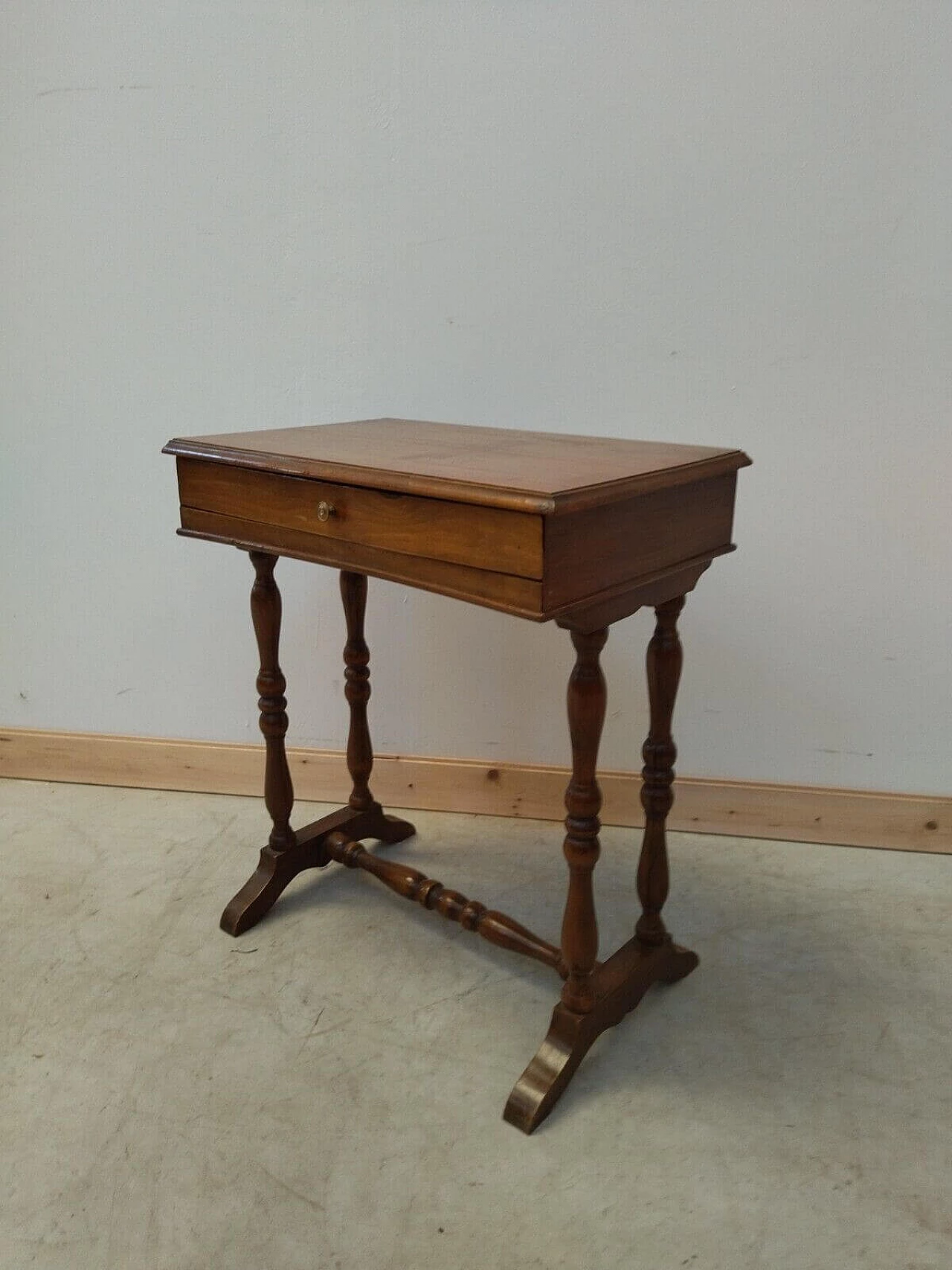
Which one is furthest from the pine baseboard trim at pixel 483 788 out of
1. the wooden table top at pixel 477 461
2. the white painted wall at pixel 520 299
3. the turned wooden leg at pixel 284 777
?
the wooden table top at pixel 477 461

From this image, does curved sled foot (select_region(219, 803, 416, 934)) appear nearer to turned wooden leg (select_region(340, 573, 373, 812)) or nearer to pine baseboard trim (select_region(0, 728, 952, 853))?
turned wooden leg (select_region(340, 573, 373, 812))

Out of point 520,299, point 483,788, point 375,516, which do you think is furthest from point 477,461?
point 483,788

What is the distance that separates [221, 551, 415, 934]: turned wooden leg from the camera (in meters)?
2.28

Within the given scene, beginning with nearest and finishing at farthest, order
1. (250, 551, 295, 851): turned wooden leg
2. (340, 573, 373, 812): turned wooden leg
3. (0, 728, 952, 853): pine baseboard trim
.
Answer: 1. (250, 551, 295, 851): turned wooden leg
2. (340, 573, 373, 812): turned wooden leg
3. (0, 728, 952, 853): pine baseboard trim

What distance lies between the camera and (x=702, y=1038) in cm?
200

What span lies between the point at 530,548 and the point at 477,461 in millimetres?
333

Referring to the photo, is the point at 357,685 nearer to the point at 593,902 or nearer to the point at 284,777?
the point at 284,777

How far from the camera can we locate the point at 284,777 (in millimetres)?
2420

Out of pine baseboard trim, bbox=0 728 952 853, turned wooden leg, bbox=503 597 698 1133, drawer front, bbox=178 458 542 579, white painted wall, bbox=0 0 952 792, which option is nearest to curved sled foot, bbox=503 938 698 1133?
turned wooden leg, bbox=503 597 698 1133

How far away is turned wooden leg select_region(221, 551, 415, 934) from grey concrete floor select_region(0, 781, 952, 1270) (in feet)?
0.26

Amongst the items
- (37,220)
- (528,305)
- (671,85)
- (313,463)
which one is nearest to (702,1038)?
(313,463)

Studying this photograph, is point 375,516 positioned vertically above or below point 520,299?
below

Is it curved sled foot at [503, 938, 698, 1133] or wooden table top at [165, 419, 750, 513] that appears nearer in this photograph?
wooden table top at [165, 419, 750, 513]

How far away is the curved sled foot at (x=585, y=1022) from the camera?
5.88 ft
